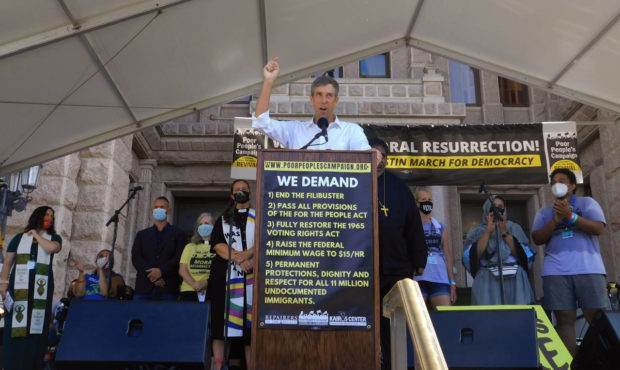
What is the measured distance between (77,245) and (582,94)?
7370mm

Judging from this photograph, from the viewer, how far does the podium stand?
11.3 ft

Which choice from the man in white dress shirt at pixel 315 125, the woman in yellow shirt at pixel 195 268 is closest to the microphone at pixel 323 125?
the man in white dress shirt at pixel 315 125

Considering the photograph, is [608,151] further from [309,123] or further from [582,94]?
[309,123]

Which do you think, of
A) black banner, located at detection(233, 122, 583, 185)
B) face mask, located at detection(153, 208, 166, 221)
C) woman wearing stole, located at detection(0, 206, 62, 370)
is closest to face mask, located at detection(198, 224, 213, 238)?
face mask, located at detection(153, 208, 166, 221)

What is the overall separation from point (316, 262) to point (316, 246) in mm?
97

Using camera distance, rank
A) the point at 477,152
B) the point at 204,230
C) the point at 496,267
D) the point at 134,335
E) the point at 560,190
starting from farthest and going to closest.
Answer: the point at 477,152
the point at 204,230
the point at 496,267
the point at 560,190
the point at 134,335

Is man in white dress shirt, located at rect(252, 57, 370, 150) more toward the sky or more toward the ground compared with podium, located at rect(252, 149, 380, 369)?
more toward the sky

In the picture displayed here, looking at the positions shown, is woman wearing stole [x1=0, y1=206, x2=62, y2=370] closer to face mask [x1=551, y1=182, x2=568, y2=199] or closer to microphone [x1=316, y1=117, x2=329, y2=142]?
microphone [x1=316, y1=117, x2=329, y2=142]

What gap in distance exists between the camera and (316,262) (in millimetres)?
3590

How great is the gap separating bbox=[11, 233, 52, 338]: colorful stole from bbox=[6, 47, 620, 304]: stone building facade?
2.65 metres

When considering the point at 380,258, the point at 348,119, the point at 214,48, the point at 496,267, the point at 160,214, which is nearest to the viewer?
the point at 380,258

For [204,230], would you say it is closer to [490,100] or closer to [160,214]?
[160,214]

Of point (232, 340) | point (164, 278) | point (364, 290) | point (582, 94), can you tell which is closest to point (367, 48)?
point (582, 94)

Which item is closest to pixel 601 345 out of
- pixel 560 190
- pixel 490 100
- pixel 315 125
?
pixel 560 190
